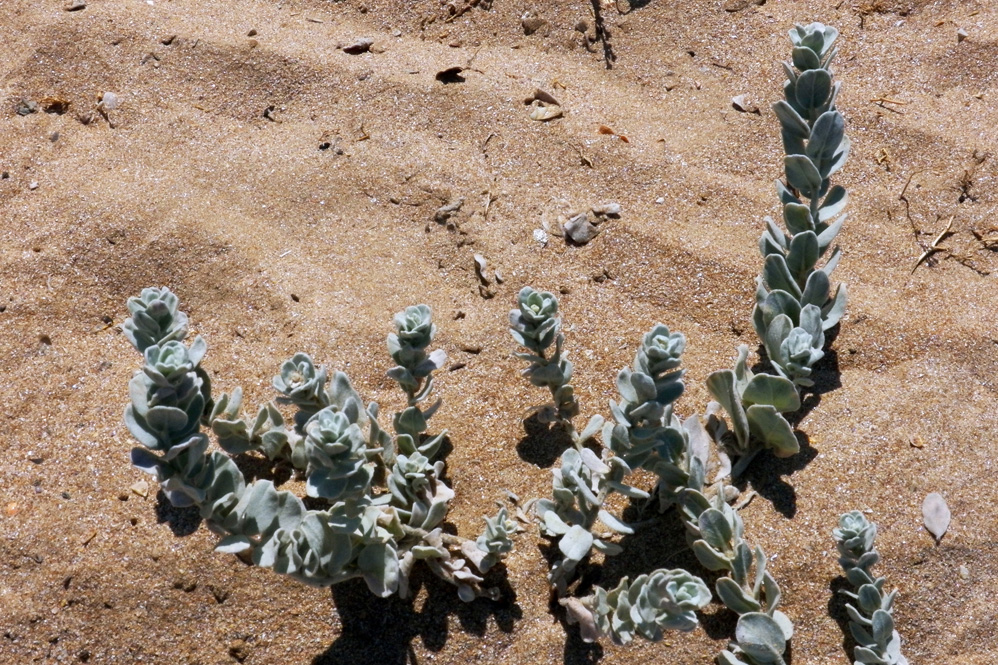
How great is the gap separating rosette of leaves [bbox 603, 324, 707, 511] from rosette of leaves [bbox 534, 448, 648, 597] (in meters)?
0.06

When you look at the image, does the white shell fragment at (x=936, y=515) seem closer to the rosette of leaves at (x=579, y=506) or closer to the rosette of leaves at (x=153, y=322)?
the rosette of leaves at (x=579, y=506)

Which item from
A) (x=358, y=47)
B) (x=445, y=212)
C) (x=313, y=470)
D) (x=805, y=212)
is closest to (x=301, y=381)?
(x=313, y=470)

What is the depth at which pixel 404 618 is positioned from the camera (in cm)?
202

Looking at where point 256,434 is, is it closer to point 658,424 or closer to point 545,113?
point 658,424

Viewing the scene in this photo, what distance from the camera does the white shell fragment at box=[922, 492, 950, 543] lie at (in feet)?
6.81

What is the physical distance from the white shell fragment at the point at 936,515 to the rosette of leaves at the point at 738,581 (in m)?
0.44

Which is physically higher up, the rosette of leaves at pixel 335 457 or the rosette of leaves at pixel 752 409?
the rosette of leaves at pixel 335 457

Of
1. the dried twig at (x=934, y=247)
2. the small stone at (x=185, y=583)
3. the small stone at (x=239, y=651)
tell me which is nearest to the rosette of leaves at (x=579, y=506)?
the small stone at (x=239, y=651)

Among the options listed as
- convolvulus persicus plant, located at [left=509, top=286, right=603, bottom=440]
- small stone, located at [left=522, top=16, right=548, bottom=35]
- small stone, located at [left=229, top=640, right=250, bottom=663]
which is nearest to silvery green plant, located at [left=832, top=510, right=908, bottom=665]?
convolvulus persicus plant, located at [left=509, top=286, right=603, bottom=440]

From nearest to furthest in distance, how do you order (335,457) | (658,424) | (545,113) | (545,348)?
(335,457) → (658,424) → (545,348) → (545,113)

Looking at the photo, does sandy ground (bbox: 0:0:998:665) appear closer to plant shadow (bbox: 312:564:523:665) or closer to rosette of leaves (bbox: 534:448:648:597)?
plant shadow (bbox: 312:564:523:665)

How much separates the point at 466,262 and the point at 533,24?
1033 mm

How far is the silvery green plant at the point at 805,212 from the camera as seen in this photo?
213 centimetres

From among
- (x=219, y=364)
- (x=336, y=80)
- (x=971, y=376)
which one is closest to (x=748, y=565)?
(x=971, y=376)
